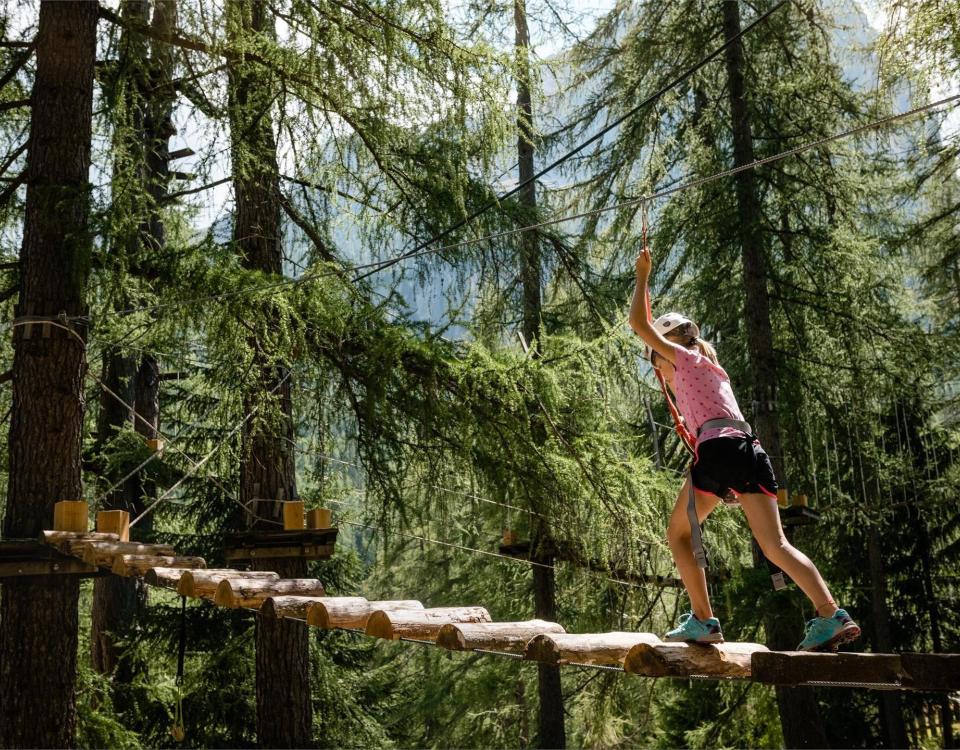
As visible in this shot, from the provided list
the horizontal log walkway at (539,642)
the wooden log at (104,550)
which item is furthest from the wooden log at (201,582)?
the wooden log at (104,550)

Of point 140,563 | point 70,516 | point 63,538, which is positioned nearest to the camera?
point 140,563

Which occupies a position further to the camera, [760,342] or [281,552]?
[760,342]

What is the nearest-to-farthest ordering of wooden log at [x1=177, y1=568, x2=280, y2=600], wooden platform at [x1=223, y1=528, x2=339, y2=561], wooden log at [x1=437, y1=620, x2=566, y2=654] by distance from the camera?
wooden log at [x1=437, y1=620, x2=566, y2=654], wooden log at [x1=177, y1=568, x2=280, y2=600], wooden platform at [x1=223, y1=528, x2=339, y2=561]

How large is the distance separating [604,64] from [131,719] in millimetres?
9225

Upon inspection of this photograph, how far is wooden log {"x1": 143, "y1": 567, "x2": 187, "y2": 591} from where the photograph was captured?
184 inches

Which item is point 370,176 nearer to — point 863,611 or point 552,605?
point 552,605

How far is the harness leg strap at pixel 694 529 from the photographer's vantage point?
3.15 meters

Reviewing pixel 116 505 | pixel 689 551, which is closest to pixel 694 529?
pixel 689 551

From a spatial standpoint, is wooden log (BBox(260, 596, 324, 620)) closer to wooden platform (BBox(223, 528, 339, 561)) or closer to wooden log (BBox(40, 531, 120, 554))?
wooden log (BBox(40, 531, 120, 554))

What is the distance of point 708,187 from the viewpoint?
35.2 feet

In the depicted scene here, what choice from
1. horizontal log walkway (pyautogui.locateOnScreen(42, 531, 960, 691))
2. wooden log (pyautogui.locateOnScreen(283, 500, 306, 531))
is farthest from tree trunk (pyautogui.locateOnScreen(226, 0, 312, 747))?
horizontal log walkway (pyautogui.locateOnScreen(42, 531, 960, 691))

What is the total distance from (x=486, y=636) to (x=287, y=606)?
39.7 inches

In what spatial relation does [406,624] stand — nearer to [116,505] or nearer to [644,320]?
[644,320]

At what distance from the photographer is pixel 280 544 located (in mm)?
6535
